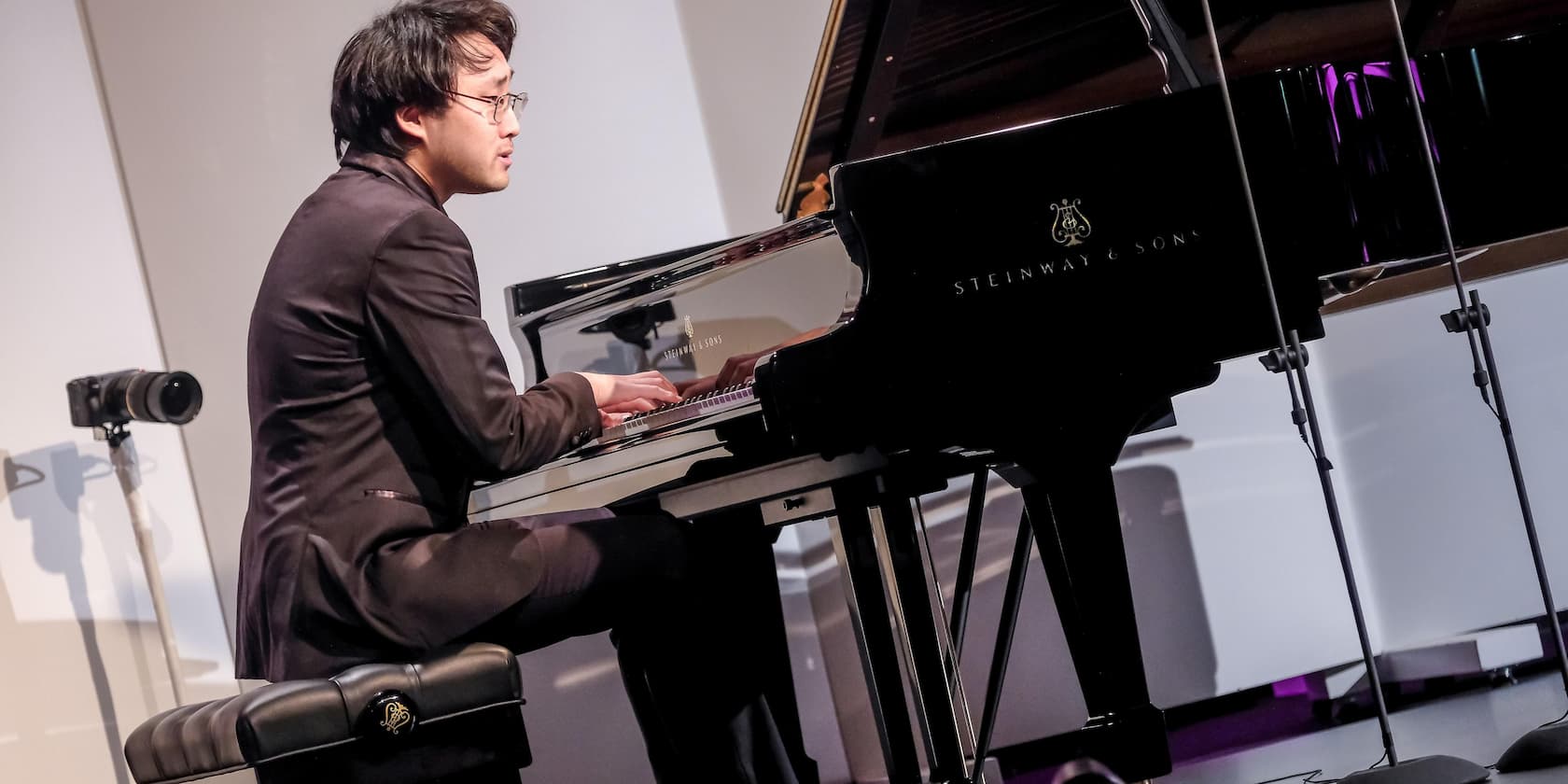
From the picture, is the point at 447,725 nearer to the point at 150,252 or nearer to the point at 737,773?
the point at 737,773

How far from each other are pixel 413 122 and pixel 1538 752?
81.0 inches

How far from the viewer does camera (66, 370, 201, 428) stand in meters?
2.69

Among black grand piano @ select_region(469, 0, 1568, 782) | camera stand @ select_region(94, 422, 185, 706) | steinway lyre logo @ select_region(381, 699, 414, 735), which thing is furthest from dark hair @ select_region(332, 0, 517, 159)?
camera stand @ select_region(94, 422, 185, 706)

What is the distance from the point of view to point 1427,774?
2.11 m

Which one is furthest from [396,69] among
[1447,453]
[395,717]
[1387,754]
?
[1447,453]

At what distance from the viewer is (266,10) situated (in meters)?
3.24

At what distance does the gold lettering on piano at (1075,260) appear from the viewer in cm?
174

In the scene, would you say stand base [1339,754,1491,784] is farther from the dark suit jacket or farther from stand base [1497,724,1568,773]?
the dark suit jacket

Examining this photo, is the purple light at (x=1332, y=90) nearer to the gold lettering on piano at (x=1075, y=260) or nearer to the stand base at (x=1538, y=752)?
the gold lettering on piano at (x=1075, y=260)

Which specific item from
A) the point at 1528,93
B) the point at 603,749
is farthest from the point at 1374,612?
the point at 603,749

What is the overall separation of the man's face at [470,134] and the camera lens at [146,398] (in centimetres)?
106

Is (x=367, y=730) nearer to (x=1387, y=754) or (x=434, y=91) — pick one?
(x=434, y=91)

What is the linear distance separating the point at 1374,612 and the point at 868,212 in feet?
7.39

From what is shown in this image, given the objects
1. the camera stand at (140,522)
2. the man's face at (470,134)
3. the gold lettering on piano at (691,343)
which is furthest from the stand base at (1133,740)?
the camera stand at (140,522)
